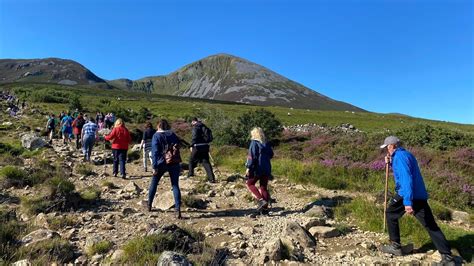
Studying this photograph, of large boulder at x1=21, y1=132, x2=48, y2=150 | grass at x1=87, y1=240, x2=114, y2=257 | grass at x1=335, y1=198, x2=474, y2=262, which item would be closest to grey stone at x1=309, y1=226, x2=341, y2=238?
grass at x1=335, y1=198, x2=474, y2=262

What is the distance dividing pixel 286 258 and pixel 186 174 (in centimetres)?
952

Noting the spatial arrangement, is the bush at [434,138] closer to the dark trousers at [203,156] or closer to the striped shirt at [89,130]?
the dark trousers at [203,156]

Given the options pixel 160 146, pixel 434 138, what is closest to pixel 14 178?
pixel 160 146

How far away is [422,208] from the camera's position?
22.2ft

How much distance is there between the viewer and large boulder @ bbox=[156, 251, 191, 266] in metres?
5.44

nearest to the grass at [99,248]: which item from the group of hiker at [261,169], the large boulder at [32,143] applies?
the group of hiker at [261,169]

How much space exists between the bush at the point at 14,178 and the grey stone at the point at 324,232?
357 inches

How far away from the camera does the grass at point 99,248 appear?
257 inches

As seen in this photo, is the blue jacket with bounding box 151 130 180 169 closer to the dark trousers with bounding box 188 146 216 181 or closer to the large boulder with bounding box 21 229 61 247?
the large boulder with bounding box 21 229 61 247

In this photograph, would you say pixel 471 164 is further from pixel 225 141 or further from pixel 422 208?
pixel 225 141

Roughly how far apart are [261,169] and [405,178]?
12.7ft

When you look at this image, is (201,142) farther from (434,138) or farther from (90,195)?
(434,138)

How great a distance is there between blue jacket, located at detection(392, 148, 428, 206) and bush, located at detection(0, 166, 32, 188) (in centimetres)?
1078

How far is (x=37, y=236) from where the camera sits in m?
6.71
